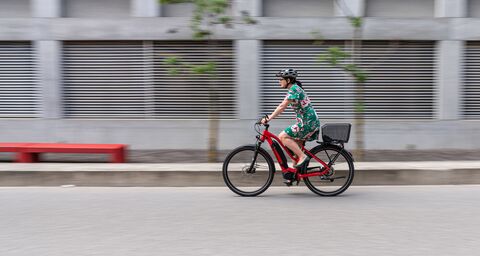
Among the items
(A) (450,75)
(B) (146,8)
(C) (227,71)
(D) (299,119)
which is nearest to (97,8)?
(B) (146,8)

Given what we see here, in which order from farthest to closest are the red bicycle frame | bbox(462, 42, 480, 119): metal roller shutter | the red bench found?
bbox(462, 42, 480, 119): metal roller shutter, the red bench, the red bicycle frame

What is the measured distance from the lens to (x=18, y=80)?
41.0 feet

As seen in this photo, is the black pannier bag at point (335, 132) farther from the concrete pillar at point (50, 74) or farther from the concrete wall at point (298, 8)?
the concrete pillar at point (50, 74)

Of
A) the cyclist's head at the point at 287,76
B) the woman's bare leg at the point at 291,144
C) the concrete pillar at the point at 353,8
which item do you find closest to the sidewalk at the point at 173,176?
the woman's bare leg at the point at 291,144

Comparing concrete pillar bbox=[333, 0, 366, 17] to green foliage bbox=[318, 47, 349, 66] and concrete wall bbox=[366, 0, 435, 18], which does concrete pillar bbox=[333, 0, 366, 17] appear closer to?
concrete wall bbox=[366, 0, 435, 18]

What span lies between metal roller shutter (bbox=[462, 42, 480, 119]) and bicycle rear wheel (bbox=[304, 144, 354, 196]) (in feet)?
21.4

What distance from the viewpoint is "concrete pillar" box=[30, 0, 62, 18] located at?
12102 mm

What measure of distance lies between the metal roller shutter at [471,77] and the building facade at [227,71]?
3 cm

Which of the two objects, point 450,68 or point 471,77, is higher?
point 450,68

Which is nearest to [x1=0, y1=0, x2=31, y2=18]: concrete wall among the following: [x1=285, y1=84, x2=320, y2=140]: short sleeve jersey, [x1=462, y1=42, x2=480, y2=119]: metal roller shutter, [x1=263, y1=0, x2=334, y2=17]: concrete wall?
[x1=263, y1=0, x2=334, y2=17]: concrete wall

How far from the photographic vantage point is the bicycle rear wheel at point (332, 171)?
7273mm

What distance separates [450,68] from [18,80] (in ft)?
35.9

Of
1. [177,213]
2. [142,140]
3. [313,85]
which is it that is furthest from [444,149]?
[177,213]

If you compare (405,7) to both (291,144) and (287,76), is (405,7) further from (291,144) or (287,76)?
(291,144)
